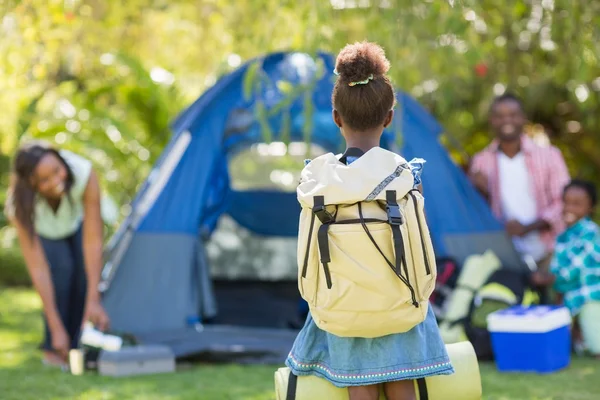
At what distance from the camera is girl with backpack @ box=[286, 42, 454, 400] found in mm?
2475

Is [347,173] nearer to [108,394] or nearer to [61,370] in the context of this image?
[108,394]

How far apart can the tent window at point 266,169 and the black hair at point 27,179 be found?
1955mm

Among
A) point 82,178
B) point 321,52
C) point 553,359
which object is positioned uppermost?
point 321,52

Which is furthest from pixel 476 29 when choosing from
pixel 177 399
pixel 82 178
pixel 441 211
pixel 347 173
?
pixel 347 173

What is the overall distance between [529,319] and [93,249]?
7.22 ft

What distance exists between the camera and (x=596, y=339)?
15.5 feet

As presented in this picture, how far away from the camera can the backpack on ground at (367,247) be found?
8.11ft

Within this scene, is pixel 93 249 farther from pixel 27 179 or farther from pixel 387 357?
pixel 387 357

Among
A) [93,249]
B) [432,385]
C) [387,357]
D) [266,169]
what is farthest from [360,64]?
[266,169]

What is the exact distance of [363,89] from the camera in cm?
258

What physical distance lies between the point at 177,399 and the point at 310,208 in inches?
67.4

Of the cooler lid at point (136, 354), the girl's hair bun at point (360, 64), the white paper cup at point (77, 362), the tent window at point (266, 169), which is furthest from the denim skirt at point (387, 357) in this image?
the tent window at point (266, 169)

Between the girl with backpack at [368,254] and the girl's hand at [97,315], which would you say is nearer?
the girl with backpack at [368,254]

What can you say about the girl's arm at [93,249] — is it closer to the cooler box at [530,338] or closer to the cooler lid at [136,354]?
the cooler lid at [136,354]
